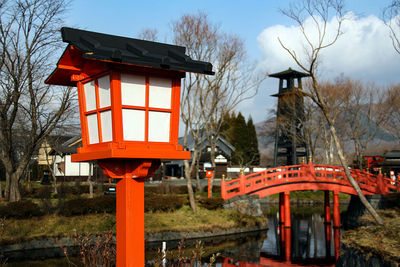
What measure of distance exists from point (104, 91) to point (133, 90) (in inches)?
16.1

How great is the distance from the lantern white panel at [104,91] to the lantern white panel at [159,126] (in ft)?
2.02

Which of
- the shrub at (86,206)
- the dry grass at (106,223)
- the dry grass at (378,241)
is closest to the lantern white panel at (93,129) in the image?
the dry grass at (378,241)

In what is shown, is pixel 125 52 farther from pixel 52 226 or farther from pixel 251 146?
pixel 251 146

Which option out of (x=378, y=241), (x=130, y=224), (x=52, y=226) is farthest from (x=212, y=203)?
(x=130, y=224)

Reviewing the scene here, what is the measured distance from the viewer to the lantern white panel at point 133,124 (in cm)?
532

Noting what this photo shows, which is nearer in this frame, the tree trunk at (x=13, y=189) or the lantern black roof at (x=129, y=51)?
the lantern black roof at (x=129, y=51)

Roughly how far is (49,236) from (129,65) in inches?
451

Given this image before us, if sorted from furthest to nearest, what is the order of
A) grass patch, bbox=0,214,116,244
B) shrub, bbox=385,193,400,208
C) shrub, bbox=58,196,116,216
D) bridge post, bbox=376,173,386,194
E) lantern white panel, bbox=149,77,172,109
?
bridge post, bbox=376,173,386,194
shrub, bbox=385,193,400,208
shrub, bbox=58,196,116,216
grass patch, bbox=0,214,116,244
lantern white panel, bbox=149,77,172,109

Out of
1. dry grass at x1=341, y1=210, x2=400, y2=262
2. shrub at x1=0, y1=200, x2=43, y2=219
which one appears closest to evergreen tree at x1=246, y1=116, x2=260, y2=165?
shrub at x1=0, y1=200, x2=43, y2=219

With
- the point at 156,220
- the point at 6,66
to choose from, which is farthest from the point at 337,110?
the point at 6,66

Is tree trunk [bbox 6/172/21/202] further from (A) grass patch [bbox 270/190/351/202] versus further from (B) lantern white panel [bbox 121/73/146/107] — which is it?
(A) grass patch [bbox 270/190/351/202]

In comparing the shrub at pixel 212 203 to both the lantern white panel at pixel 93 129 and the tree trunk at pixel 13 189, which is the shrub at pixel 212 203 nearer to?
the tree trunk at pixel 13 189

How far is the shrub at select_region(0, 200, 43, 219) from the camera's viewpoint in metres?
14.6

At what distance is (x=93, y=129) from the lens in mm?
5723
